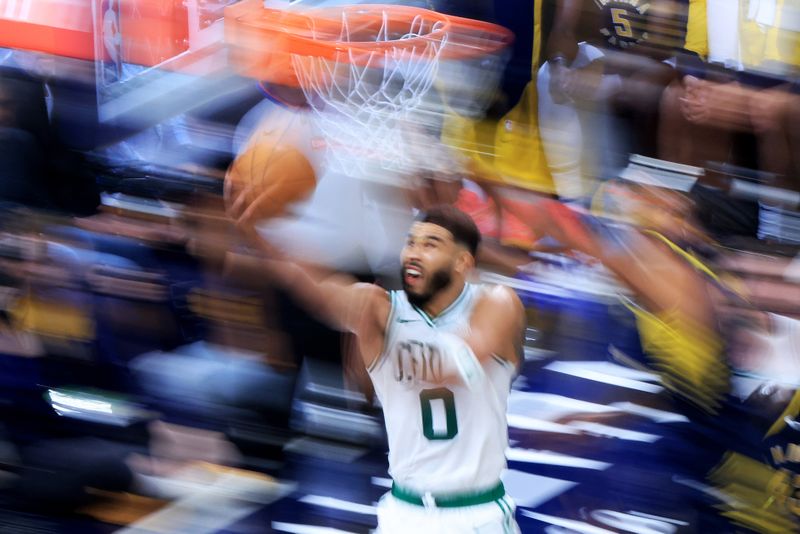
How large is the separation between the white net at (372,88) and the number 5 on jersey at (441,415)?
123 centimetres

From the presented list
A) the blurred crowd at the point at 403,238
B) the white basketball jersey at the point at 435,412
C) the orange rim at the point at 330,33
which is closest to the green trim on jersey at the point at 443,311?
the white basketball jersey at the point at 435,412

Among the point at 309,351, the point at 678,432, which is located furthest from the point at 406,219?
the point at 678,432

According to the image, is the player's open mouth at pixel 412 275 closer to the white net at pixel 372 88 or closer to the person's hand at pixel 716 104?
the white net at pixel 372 88

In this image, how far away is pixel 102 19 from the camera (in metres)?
3.94

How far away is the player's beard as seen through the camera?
2609 mm

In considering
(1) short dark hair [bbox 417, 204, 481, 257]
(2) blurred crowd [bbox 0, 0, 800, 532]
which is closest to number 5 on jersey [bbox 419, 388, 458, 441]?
(1) short dark hair [bbox 417, 204, 481, 257]

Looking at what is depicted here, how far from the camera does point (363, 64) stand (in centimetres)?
357

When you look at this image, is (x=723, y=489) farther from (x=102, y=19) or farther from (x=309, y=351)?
(x=102, y=19)

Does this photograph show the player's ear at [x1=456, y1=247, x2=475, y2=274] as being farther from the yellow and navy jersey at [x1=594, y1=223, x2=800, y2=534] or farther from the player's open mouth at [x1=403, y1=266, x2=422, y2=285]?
the yellow and navy jersey at [x1=594, y1=223, x2=800, y2=534]

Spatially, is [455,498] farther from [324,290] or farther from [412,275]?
[324,290]

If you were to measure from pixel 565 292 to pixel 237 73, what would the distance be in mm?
1584

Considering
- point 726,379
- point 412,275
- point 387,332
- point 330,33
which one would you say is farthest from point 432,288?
point 330,33

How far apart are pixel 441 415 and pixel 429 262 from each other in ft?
1.38

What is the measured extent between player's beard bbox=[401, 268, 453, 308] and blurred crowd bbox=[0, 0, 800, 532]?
29.7 inches
